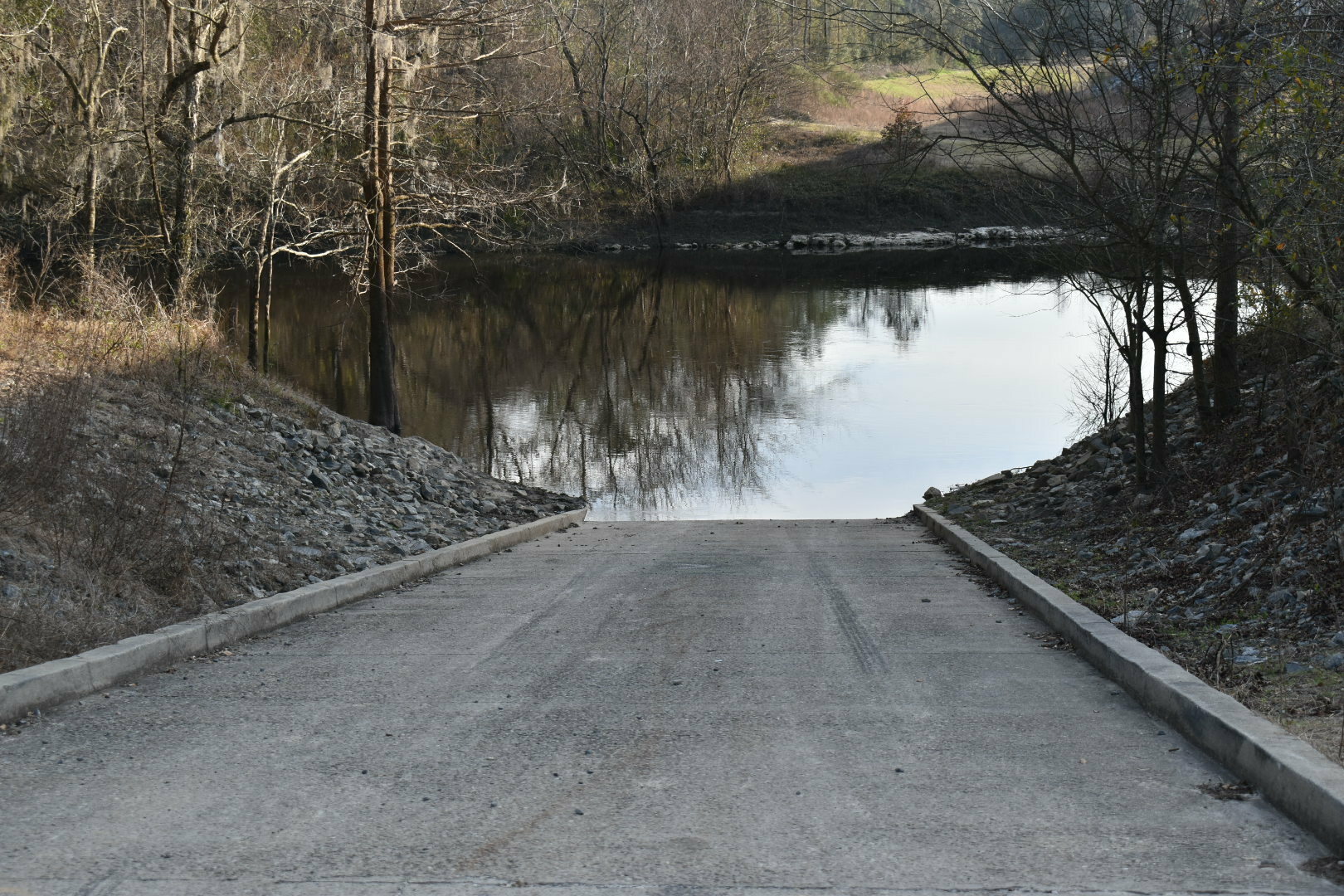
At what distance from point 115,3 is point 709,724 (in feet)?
78.7

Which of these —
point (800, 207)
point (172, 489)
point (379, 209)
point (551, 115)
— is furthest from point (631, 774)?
point (800, 207)

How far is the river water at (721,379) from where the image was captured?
891 inches

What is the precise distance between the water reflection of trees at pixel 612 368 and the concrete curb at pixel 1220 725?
565 inches

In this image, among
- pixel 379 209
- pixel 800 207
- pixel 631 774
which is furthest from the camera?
pixel 800 207

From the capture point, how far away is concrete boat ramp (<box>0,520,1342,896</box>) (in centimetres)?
368

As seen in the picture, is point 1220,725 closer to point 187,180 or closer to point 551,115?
point 187,180

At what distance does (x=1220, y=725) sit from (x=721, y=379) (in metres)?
26.9

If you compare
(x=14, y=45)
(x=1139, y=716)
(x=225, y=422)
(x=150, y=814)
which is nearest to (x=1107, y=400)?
(x=225, y=422)

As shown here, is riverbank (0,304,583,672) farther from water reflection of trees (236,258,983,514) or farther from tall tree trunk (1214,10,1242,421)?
tall tree trunk (1214,10,1242,421)

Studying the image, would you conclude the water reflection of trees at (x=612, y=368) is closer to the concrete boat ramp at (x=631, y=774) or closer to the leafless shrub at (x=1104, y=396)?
the leafless shrub at (x=1104, y=396)

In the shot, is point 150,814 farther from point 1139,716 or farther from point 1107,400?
point 1107,400

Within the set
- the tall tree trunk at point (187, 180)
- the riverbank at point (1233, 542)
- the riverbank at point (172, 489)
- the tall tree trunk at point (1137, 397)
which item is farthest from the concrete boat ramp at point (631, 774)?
the tall tree trunk at point (187, 180)

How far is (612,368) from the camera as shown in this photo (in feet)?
108

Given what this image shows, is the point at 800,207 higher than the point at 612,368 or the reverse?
higher
